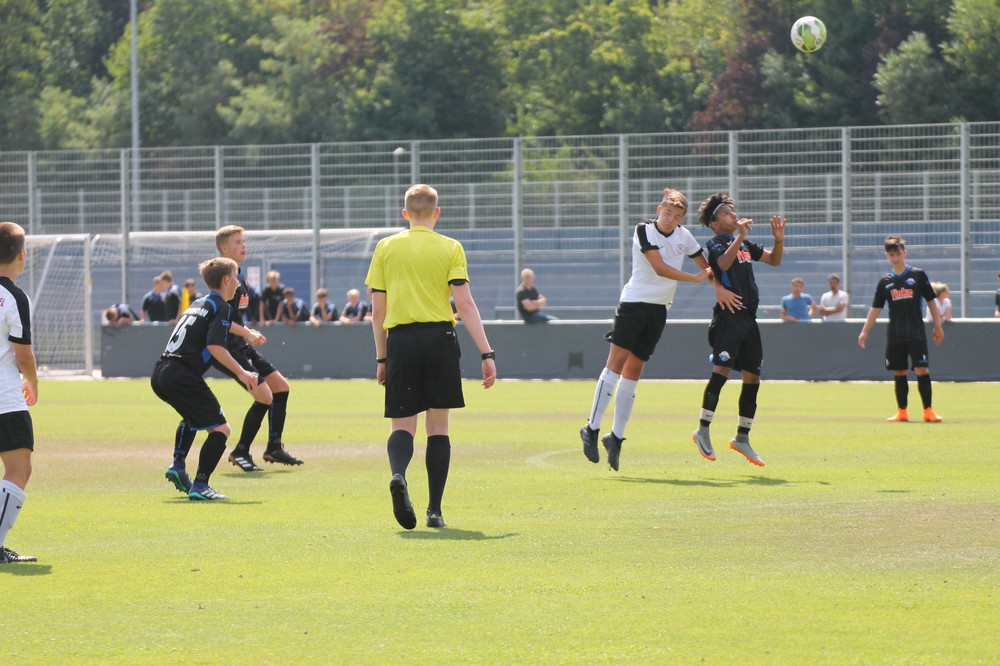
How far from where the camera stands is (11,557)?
310 inches

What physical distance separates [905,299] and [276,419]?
7.55m

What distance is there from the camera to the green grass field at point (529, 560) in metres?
5.88

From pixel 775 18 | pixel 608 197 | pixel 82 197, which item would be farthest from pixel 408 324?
pixel 775 18

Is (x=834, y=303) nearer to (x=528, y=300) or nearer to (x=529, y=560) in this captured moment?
(x=528, y=300)

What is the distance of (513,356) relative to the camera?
28953mm

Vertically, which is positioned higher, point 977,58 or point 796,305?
point 977,58

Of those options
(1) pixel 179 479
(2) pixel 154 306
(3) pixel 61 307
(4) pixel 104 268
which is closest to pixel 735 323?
(1) pixel 179 479

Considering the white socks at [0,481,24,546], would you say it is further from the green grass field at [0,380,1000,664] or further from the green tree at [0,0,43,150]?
the green tree at [0,0,43,150]

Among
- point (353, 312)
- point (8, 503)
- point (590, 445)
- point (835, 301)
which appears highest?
point (835, 301)

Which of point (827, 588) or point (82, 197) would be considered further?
point (82, 197)

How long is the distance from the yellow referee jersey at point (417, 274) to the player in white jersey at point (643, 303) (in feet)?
10.8

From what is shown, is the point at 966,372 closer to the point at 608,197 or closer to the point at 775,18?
the point at 608,197

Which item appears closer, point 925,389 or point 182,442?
point 182,442

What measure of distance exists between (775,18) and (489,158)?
32514 mm
